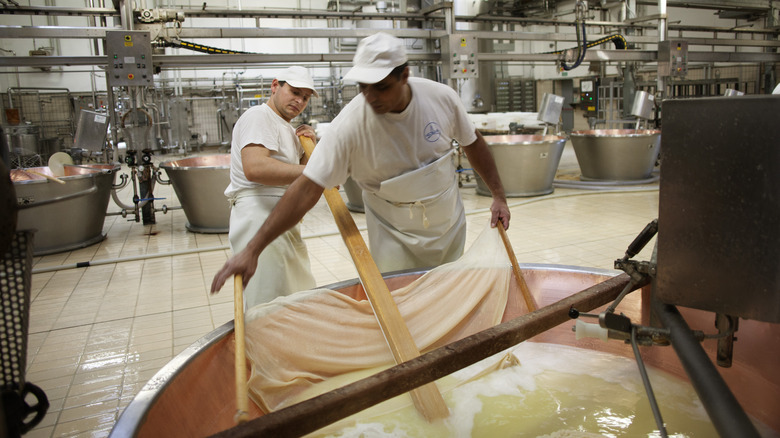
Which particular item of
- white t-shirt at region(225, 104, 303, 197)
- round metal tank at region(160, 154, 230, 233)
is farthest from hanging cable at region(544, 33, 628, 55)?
white t-shirt at region(225, 104, 303, 197)

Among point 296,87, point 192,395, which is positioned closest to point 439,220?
point 296,87

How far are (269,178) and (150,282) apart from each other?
2060 mm

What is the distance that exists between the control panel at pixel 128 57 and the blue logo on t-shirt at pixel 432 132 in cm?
352

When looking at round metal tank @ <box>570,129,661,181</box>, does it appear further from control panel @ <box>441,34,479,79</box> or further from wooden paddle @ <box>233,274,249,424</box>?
wooden paddle @ <box>233,274,249,424</box>

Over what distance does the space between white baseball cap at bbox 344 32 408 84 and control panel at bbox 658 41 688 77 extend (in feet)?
21.2

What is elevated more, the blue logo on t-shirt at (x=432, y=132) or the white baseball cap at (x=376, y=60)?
the white baseball cap at (x=376, y=60)

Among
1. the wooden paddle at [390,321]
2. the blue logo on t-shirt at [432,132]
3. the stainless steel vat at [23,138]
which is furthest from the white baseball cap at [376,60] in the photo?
the stainless steel vat at [23,138]

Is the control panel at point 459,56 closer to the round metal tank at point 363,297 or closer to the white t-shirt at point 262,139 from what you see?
the white t-shirt at point 262,139

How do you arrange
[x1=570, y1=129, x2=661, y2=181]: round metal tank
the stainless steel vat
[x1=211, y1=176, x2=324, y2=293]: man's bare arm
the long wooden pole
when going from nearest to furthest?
the long wooden pole → [x1=211, y1=176, x2=324, y2=293]: man's bare arm → [x1=570, y1=129, x2=661, y2=181]: round metal tank → the stainless steel vat

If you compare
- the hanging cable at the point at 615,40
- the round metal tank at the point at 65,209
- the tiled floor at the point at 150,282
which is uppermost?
the hanging cable at the point at 615,40

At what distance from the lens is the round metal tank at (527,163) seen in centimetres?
590

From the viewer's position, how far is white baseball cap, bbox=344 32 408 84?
158 cm

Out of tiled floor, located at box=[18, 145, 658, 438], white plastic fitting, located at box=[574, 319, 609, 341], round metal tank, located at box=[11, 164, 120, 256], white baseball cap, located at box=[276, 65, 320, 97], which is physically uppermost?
white baseball cap, located at box=[276, 65, 320, 97]

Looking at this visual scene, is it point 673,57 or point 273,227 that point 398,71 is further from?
point 673,57
